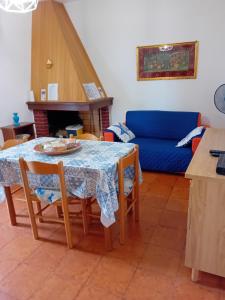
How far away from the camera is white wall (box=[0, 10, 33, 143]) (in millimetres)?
3475

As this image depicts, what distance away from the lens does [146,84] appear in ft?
12.5

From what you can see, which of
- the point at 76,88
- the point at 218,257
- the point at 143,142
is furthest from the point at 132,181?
the point at 76,88

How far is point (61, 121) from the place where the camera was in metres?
Result: 4.49

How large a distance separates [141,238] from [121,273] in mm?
414

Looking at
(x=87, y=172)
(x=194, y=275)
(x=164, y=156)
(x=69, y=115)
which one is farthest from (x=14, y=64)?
(x=194, y=275)

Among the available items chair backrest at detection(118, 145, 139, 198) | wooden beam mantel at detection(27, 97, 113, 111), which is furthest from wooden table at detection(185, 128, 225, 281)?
wooden beam mantel at detection(27, 97, 113, 111)

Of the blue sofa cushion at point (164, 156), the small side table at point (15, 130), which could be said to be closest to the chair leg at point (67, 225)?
the blue sofa cushion at point (164, 156)

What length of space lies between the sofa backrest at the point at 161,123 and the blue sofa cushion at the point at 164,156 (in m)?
0.22

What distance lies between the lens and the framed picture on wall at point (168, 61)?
11.2ft

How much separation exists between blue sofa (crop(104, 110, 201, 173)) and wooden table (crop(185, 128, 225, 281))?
1.56 meters

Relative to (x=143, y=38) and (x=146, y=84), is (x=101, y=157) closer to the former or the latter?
(x=146, y=84)

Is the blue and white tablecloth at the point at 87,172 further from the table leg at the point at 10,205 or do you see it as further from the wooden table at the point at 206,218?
the wooden table at the point at 206,218

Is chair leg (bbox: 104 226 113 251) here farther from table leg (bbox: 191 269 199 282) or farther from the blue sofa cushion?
the blue sofa cushion

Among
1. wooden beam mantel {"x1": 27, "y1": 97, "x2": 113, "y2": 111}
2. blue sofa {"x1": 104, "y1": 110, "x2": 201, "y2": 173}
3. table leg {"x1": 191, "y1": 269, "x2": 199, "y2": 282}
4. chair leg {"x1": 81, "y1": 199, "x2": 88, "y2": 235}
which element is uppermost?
wooden beam mantel {"x1": 27, "y1": 97, "x2": 113, "y2": 111}
